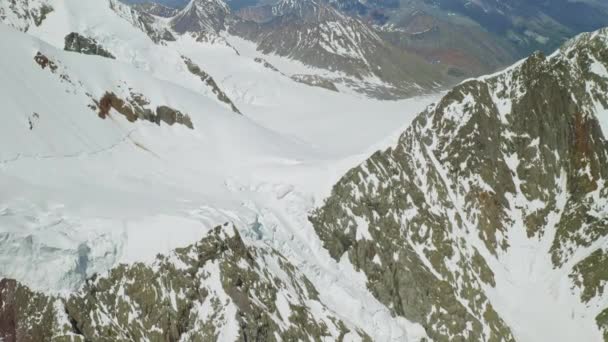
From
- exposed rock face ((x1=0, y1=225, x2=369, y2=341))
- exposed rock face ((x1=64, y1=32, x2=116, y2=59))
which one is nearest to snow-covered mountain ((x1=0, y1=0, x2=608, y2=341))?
exposed rock face ((x1=0, y1=225, x2=369, y2=341))

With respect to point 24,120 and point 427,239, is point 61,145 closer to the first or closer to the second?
point 24,120

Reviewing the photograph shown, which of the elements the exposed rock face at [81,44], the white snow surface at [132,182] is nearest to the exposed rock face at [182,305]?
the white snow surface at [132,182]

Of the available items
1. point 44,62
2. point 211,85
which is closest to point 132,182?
point 44,62

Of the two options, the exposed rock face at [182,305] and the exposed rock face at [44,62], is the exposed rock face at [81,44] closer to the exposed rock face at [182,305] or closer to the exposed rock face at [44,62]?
the exposed rock face at [44,62]

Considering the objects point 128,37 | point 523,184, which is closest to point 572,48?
point 523,184

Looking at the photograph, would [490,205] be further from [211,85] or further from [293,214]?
[211,85]

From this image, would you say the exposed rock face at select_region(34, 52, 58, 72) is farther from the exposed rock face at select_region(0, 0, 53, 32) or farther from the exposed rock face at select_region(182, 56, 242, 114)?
the exposed rock face at select_region(0, 0, 53, 32)
